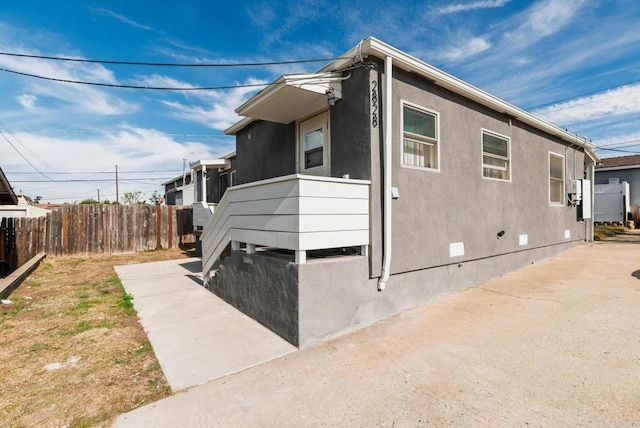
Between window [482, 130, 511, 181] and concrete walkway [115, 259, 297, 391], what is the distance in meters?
5.79

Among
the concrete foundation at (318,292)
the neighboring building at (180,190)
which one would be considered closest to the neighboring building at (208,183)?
the concrete foundation at (318,292)

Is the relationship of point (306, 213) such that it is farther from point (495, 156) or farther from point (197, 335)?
point (495, 156)

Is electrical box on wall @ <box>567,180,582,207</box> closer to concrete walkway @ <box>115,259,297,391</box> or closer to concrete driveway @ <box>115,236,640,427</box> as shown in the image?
concrete driveway @ <box>115,236,640,427</box>

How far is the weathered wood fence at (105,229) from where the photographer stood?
11.0 metres

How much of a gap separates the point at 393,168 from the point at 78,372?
15.6 feet

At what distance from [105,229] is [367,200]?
40.1ft

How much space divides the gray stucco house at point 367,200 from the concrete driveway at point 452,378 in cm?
63

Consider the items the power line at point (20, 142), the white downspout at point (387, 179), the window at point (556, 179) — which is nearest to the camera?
the white downspout at point (387, 179)

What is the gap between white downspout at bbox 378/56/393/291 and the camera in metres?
4.64

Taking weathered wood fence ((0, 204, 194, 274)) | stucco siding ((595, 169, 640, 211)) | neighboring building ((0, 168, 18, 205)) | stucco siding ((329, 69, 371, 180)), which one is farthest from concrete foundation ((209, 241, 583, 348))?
stucco siding ((595, 169, 640, 211))

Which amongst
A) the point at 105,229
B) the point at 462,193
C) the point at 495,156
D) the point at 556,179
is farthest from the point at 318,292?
the point at 105,229

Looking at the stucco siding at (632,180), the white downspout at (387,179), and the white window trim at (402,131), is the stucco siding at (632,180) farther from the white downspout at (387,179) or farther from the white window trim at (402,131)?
the white downspout at (387,179)

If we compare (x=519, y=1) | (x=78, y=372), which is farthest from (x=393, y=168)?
(x=519, y=1)

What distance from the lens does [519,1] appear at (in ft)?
24.4
